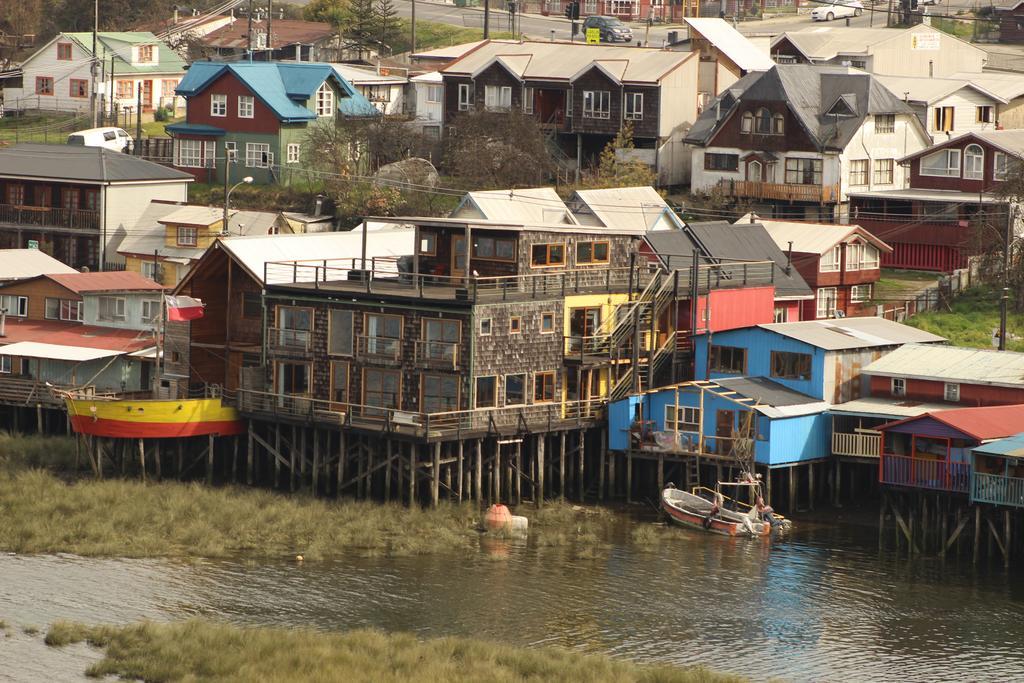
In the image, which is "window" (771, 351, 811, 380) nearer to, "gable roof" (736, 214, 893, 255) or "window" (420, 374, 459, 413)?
"window" (420, 374, 459, 413)

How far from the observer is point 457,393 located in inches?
2808

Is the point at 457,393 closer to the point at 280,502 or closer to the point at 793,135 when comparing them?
the point at 280,502

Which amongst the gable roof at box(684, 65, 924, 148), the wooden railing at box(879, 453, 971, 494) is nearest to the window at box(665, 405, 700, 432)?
the wooden railing at box(879, 453, 971, 494)

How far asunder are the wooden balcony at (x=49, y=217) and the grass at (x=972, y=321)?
3964 cm

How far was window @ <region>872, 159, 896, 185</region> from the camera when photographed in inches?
4077

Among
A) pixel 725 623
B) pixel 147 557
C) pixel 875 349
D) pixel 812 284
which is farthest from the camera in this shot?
pixel 812 284

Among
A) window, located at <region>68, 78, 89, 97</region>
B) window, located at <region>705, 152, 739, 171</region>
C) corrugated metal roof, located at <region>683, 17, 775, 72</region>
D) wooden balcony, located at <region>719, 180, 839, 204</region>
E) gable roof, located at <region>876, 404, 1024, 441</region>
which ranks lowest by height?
gable roof, located at <region>876, 404, 1024, 441</region>

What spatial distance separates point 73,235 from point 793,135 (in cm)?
3544

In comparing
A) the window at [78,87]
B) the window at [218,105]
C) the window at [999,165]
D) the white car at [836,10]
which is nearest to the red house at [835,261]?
the window at [999,165]

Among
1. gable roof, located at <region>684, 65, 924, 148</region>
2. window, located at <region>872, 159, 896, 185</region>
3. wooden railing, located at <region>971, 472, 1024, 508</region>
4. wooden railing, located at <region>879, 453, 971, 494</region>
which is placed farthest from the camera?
window, located at <region>872, 159, 896, 185</region>

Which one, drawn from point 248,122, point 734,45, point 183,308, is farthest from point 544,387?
point 734,45

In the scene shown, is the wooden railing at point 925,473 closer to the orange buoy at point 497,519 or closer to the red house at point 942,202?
the orange buoy at point 497,519

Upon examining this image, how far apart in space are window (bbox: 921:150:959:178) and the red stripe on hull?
41823 mm

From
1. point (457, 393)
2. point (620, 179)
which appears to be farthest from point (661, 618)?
point (620, 179)
